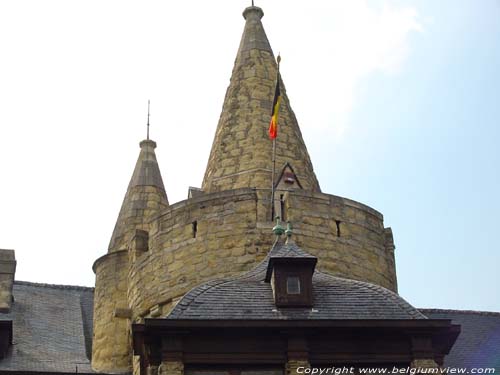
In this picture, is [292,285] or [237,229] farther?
[237,229]

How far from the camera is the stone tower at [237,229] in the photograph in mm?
19125

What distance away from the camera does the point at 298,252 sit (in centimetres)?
1645

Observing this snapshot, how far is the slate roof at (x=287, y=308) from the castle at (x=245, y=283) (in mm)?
30

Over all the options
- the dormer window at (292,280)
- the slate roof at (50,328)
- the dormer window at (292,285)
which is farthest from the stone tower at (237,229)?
the dormer window at (292,285)

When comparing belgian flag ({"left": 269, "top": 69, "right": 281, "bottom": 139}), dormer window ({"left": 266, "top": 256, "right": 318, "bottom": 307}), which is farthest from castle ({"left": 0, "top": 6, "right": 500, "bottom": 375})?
belgian flag ({"left": 269, "top": 69, "right": 281, "bottom": 139})

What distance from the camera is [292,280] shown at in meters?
16.0

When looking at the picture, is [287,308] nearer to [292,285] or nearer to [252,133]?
[292,285]

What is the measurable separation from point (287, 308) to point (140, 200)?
30.5 ft

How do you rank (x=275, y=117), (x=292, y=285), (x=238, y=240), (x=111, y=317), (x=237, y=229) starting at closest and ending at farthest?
(x=292, y=285) < (x=238, y=240) < (x=237, y=229) < (x=275, y=117) < (x=111, y=317)

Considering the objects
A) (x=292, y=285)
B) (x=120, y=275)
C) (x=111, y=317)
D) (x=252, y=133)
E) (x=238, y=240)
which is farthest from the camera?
(x=120, y=275)

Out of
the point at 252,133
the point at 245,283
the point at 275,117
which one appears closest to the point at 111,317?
the point at 252,133

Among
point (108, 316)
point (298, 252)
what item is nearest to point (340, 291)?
point (298, 252)

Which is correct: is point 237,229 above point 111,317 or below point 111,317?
above

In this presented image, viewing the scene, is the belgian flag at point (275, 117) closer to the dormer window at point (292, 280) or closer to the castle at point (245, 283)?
the castle at point (245, 283)
